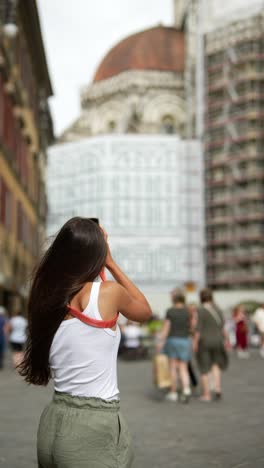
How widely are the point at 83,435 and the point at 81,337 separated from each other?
340mm

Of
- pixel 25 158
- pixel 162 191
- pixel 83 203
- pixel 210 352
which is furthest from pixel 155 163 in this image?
pixel 210 352

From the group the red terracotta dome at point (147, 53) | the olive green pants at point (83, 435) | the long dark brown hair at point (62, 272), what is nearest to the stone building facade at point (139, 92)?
the red terracotta dome at point (147, 53)

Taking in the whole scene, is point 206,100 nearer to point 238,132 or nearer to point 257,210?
point 238,132

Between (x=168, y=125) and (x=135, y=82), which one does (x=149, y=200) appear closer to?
(x=168, y=125)

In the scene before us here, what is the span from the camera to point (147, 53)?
85562mm

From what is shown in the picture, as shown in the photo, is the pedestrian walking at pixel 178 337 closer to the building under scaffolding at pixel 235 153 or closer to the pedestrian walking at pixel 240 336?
the pedestrian walking at pixel 240 336

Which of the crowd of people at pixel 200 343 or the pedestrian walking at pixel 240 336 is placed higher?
the crowd of people at pixel 200 343

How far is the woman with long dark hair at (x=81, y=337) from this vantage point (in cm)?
267

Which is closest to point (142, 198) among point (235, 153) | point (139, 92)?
point (235, 153)

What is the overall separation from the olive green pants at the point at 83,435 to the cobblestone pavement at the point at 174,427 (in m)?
3.38

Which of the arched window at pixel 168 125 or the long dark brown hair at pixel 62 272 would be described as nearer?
the long dark brown hair at pixel 62 272

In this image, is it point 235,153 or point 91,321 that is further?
point 235,153

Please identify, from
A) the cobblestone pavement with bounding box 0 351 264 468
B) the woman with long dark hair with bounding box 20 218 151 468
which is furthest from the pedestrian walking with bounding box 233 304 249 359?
the woman with long dark hair with bounding box 20 218 151 468

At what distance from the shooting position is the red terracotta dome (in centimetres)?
8362
